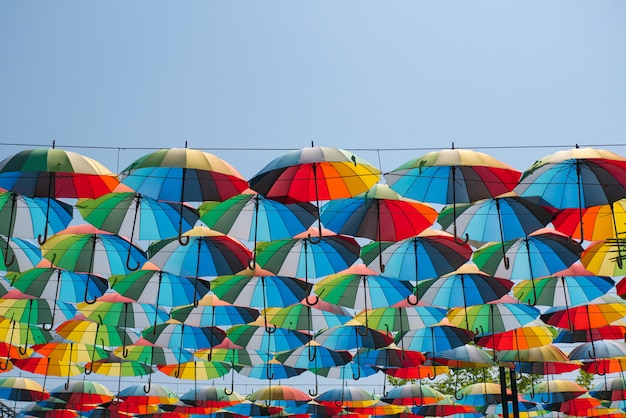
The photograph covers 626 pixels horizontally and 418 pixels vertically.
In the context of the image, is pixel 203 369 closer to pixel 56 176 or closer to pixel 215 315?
pixel 215 315

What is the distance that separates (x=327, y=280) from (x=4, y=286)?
22.1 feet

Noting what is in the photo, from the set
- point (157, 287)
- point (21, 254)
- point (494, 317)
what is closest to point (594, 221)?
point (494, 317)

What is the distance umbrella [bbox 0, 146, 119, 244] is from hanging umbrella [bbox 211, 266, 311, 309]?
4731 millimetres

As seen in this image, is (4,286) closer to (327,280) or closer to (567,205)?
(327,280)

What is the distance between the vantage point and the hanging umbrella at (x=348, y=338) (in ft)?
60.5

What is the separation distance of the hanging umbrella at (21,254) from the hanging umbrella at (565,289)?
31.3 ft

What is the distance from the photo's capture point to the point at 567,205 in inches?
437

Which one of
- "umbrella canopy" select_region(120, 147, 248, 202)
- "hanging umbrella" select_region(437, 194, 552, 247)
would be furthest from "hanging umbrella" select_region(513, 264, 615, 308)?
"umbrella canopy" select_region(120, 147, 248, 202)

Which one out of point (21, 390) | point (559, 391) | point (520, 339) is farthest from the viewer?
point (559, 391)

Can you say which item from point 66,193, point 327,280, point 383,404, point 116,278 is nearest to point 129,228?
point 66,193

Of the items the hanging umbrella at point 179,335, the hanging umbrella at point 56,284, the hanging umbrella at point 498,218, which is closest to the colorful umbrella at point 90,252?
the hanging umbrella at point 56,284

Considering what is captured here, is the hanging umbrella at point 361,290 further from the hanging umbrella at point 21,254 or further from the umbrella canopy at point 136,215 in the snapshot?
the hanging umbrella at point 21,254

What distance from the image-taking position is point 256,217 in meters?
12.1

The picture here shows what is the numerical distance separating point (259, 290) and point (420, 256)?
11.4 feet
